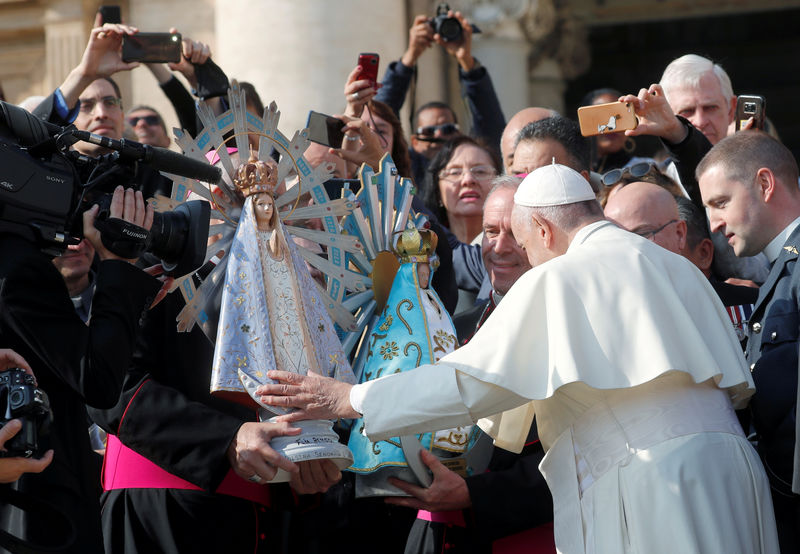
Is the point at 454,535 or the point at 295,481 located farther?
the point at 454,535

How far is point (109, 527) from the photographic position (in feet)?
13.5

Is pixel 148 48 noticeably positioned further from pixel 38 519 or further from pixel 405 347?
pixel 38 519

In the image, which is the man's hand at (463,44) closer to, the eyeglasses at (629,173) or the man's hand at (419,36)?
the man's hand at (419,36)

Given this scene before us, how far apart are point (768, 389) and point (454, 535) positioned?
111 centimetres

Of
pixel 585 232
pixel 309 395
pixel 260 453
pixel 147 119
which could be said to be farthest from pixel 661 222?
pixel 147 119

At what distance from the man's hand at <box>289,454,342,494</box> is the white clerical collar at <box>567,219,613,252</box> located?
99cm

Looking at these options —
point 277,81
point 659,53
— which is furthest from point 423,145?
point 659,53

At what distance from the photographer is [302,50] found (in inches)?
299

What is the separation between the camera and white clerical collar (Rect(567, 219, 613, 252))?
3.96 m

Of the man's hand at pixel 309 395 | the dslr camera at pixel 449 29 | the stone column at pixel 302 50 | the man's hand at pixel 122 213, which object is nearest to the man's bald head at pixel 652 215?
the man's hand at pixel 309 395

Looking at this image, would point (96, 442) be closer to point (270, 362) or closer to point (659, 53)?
point (270, 362)

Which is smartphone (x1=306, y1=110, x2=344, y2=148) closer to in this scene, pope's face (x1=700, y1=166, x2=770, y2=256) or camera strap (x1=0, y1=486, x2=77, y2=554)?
pope's face (x1=700, y1=166, x2=770, y2=256)

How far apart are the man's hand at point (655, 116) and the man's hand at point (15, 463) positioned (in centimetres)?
261

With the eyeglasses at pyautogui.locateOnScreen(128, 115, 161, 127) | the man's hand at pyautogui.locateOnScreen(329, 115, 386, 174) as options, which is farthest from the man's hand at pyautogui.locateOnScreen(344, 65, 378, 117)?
the eyeglasses at pyautogui.locateOnScreen(128, 115, 161, 127)
